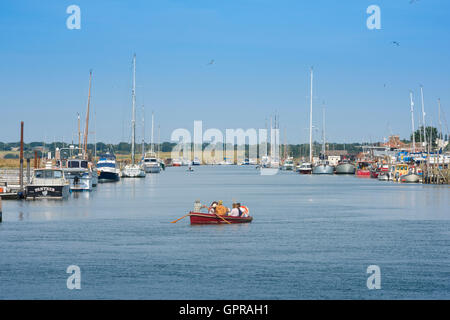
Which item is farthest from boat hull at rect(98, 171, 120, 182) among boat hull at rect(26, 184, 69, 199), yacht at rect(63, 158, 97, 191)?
boat hull at rect(26, 184, 69, 199)

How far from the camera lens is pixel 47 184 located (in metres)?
79.6

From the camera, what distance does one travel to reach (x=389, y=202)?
87.2 meters

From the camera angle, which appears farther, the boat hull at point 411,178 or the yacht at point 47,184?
the boat hull at point 411,178

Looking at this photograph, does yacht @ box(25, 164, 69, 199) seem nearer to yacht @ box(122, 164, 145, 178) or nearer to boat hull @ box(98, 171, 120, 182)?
boat hull @ box(98, 171, 120, 182)

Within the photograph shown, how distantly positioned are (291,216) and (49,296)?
38533mm

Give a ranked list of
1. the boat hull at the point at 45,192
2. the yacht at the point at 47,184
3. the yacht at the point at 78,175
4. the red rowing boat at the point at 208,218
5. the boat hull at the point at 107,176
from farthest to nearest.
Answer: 1. the boat hull at the point at 107,176
2. the yacht at the point at 78,175
3. the yacht at the point at 47,184
4. the boat hull at the point at 45,192
5. the red rowing boat at the point at 208,218

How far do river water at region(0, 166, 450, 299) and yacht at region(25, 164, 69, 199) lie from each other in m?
7.02

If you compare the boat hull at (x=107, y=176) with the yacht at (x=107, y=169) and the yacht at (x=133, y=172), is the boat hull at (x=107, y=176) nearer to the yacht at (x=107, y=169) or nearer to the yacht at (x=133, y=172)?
the yacht at (x=107, y=169)

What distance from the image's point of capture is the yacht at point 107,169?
144m

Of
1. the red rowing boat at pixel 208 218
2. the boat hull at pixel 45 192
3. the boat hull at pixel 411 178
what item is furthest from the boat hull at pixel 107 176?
the red rowing boat at pixel 208 218

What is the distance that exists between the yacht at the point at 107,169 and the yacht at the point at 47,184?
62027 mm

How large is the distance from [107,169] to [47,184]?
6683 cm
